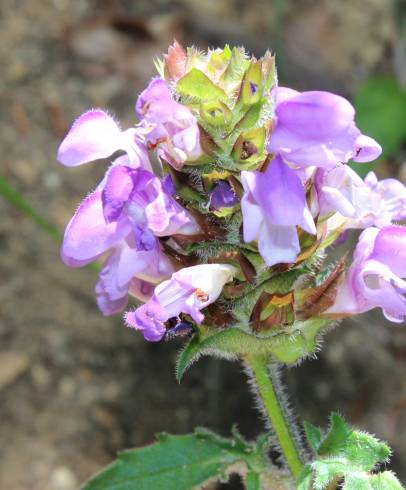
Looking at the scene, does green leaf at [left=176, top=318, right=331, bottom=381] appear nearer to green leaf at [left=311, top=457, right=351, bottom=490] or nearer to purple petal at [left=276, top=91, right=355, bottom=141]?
green leaf at [left=311, top=457, right=351, bottom=490]

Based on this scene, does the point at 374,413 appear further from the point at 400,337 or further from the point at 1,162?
the point at 1,162

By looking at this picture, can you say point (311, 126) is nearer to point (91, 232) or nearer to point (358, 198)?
point (358, 198)

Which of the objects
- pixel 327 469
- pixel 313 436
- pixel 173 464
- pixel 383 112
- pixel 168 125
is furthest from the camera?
pixel 383 112

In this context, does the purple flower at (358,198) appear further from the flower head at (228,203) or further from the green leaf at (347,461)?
the green leaf at (347,461)

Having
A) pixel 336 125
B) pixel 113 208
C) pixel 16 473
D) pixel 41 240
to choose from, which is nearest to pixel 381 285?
pixel 336 125

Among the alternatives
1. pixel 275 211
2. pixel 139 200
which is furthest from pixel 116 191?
pixel 275 211

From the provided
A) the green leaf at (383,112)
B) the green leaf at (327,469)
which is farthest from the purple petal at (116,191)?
the green leaf at (383,112)
